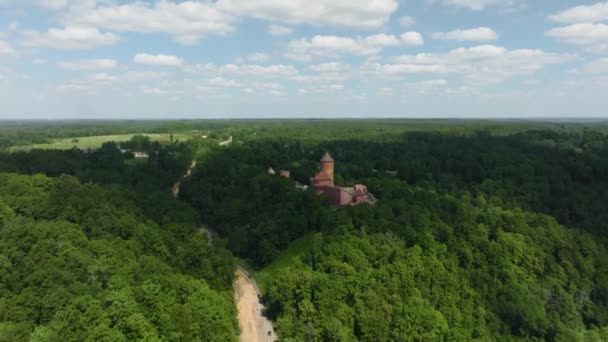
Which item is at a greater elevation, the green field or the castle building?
the green field

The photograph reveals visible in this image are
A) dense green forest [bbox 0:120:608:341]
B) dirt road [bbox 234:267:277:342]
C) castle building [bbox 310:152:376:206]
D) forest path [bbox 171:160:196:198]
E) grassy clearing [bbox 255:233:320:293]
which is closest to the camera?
dense green forest [bbox 0:120:608:341]

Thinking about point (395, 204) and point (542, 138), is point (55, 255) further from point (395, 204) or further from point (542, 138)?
point (542, 138)

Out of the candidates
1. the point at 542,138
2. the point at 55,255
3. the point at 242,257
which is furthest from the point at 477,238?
the point at 542,138

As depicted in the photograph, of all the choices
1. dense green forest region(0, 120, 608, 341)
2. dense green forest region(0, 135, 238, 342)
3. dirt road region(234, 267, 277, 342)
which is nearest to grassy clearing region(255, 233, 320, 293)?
dense green forest region(0, 120, 608, 341)

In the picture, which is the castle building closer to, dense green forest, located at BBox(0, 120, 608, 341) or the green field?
dense green forest, located at BBox(0, 120, 608, 341)

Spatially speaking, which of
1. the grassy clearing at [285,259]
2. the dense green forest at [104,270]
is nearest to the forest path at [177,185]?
the dense green forest at [104,270]
